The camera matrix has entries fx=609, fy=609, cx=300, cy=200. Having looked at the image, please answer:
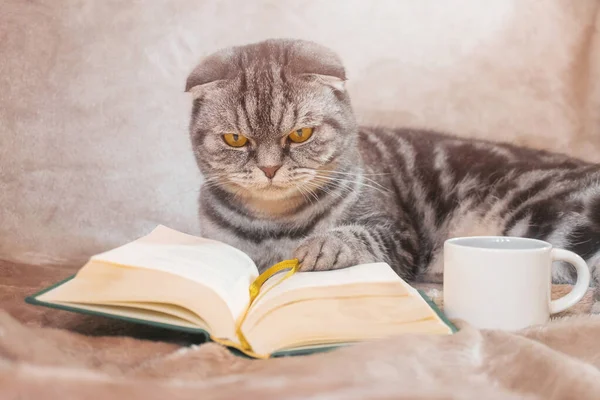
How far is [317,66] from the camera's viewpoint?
1.34m

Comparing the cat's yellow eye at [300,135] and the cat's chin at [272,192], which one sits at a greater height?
the cat's yellow eye at [300,135]

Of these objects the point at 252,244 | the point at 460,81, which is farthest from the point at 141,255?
the point at 460,81

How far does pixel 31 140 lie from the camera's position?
5.51 feet

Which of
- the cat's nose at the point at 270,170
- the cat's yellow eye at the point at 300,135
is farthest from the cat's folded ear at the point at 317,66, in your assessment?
the cat's nose at the point at 270,170

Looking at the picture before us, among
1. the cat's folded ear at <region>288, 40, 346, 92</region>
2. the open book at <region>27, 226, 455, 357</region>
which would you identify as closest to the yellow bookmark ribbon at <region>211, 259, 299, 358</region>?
the open book at <region>27, 226, 455, 357</region>

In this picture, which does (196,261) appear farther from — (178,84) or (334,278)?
(178,84)

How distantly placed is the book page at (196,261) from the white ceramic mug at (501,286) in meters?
0.35

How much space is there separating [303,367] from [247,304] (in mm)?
→ 279

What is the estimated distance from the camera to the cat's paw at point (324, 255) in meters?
1.12

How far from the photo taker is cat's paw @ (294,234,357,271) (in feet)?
3.67

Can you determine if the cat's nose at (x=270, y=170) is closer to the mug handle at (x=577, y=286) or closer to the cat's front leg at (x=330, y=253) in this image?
the cat's front leg at (x=330, y=253)

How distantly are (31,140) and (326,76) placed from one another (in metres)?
0.88

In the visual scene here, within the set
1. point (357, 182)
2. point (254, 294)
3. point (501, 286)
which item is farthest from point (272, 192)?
point (501, 286)

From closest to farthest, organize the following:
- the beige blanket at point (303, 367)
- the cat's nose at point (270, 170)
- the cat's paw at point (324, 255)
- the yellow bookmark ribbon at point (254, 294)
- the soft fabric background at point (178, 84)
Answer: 1. the beige blanket at point (303, 367)
2. the yellow bookmark ribbon at point (254, 294)
3. the cat's paw at point (324, 255)
4. the cat's nose at point (270, 170)
5. the soft fabric background at point (178, 84)
